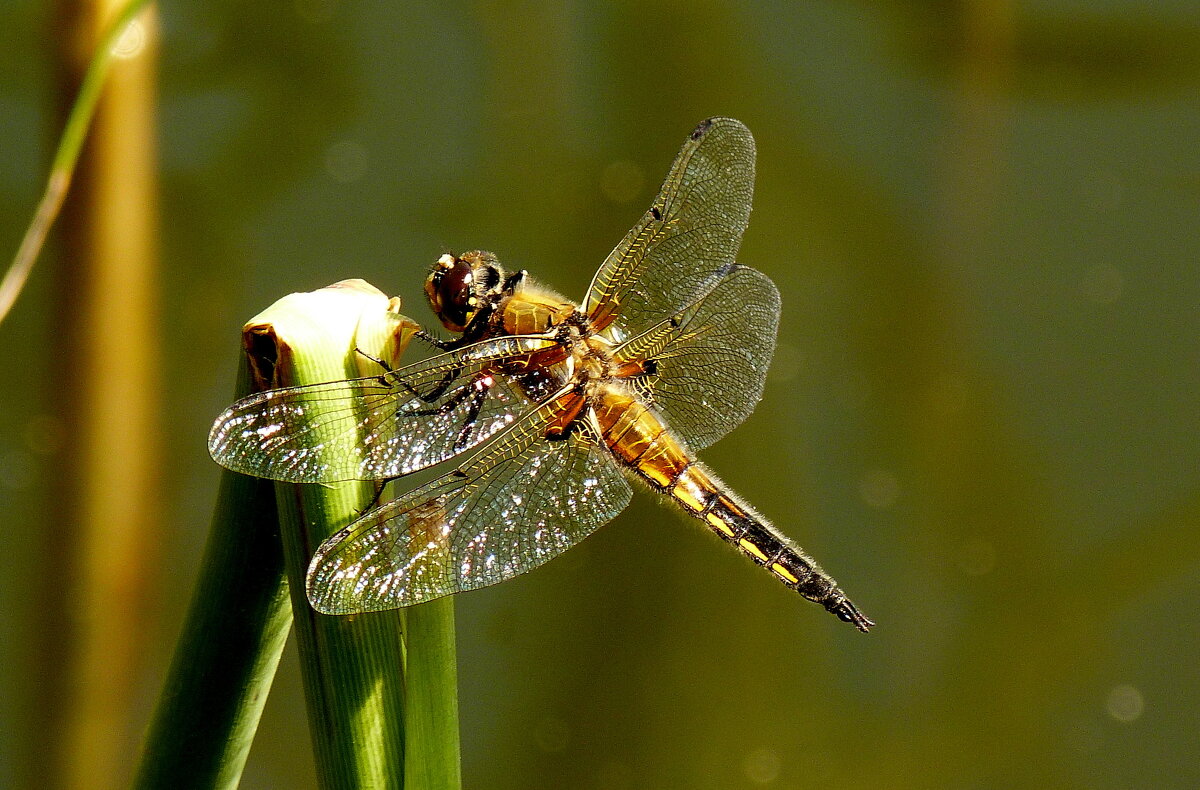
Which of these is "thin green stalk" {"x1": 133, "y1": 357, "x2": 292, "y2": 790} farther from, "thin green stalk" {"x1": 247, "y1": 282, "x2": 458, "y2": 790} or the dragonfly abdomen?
the dragonfly abdomen

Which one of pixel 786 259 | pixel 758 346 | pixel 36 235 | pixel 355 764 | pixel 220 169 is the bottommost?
pixel 355 764

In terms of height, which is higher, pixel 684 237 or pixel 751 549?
pixel 684 237

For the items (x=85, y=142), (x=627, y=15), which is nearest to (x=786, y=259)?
(x=627, y=15)

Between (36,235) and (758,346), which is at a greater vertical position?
(36,235)

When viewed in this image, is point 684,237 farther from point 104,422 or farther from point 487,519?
point 104,422

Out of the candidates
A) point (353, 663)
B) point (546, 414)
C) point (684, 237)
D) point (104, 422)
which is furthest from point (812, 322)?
point (353, 663)

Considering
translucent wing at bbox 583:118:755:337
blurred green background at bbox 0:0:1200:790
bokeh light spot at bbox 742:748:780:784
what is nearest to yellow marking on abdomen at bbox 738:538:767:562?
translucent wing at bbox 583:118:755:337

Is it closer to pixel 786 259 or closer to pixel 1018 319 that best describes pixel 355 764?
pixel 786 259

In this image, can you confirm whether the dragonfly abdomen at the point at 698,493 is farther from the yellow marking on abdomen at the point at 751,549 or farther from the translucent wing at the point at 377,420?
the translucent wing at the point at 377,420
